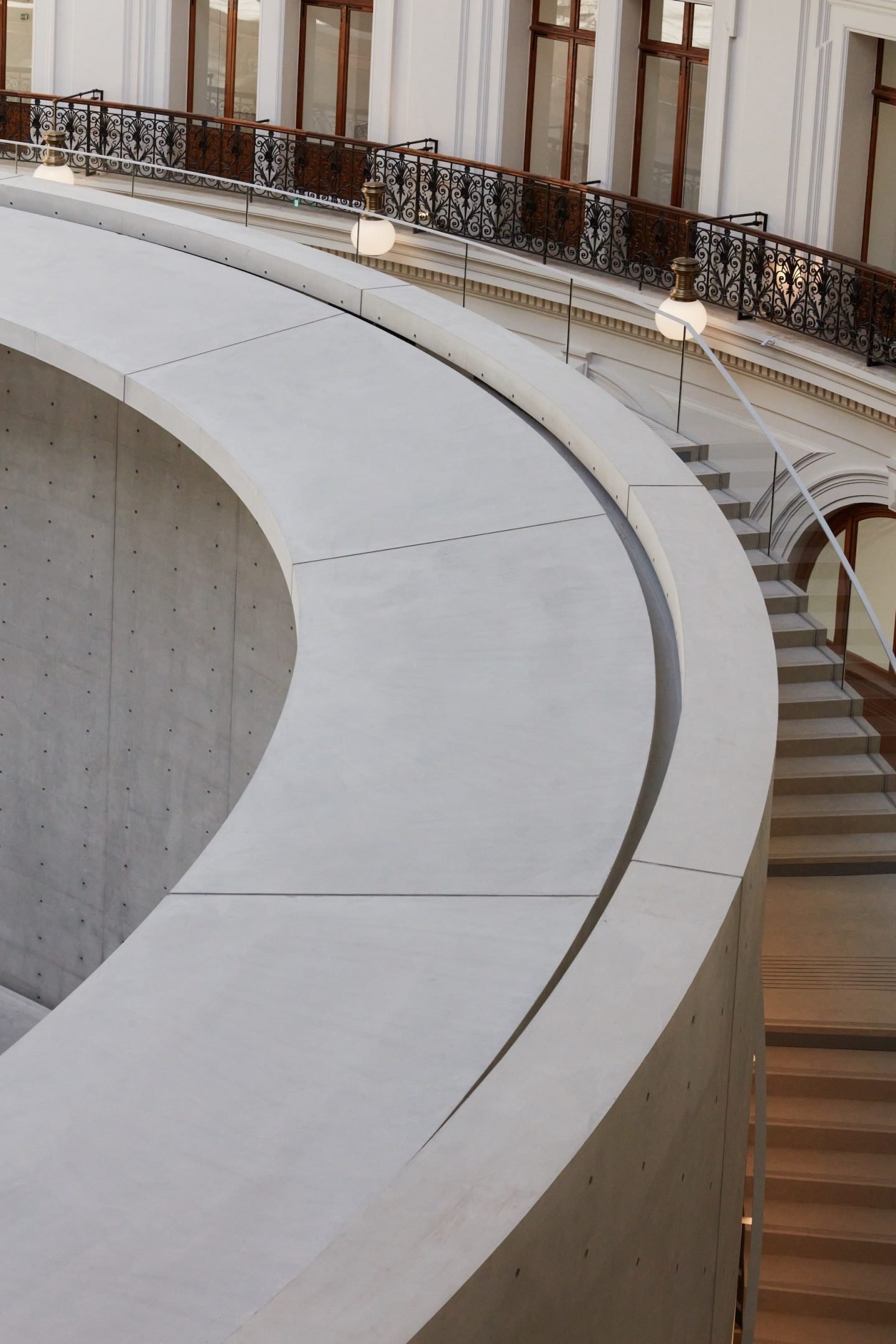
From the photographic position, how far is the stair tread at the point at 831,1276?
6969 millimetres

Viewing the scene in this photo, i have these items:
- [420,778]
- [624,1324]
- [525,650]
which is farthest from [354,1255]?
[525,650]

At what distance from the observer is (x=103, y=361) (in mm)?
7344

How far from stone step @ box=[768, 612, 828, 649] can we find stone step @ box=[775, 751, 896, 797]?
2.64ft

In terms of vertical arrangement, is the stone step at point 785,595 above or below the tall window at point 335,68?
below

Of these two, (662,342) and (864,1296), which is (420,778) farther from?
(662,342)

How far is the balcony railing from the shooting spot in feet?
53.2

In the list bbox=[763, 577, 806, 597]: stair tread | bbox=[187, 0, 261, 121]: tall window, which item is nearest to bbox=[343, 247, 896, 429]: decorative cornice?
bbox=[763, 577, 806, 597]: stair tread

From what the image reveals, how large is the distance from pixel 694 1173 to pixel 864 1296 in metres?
3.74

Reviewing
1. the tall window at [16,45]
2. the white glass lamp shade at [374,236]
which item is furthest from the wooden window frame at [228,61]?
the white glass lamp shade at [374,236]

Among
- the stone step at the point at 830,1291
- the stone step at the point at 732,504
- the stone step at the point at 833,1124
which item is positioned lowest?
the stone step at the point at 830,1291

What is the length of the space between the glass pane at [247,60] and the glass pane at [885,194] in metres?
9.43

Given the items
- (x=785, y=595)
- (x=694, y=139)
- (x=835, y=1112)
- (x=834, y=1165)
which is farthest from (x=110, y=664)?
(x=694, y=139)

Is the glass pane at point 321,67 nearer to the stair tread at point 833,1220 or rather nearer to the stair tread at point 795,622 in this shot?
the stair tread at point 795,622

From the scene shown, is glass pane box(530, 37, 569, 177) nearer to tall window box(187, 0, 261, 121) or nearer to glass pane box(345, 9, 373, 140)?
glass pane box(345, 9, 373, 140)
